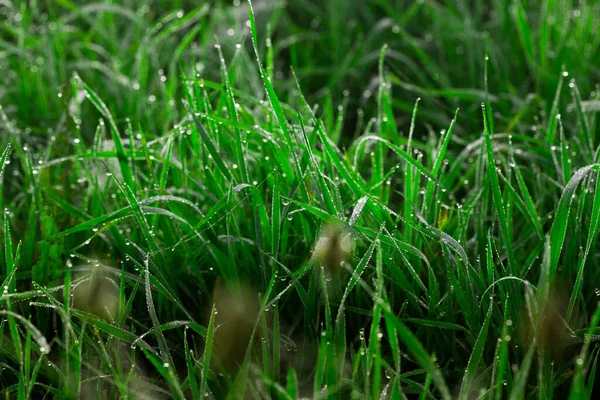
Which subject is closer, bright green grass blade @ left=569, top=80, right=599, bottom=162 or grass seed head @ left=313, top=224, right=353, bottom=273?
grass seed head @ left=313, top=224, right=353, bottom=273

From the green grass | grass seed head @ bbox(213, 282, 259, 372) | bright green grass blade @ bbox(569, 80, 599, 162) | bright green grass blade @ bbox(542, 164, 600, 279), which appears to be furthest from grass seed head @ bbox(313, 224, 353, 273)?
bright green grass blade @ bbox(569, 80, 599, 162)

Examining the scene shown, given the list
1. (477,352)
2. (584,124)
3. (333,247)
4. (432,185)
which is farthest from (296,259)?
(584,124)

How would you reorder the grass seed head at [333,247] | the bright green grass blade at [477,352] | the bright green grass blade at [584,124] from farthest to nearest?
the bright green grass blade at [584,124]
the grass seed head at [333,247]
the bright green grass blade at [477,352]

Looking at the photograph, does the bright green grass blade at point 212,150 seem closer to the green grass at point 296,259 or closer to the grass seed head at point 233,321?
the green grass at point 296,259

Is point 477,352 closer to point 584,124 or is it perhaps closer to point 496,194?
point 496,194

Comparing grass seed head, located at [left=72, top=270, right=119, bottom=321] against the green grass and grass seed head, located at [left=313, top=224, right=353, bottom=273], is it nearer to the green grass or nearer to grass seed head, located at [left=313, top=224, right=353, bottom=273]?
the green grass

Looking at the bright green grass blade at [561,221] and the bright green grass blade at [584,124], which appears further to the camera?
the bright green grass blade at [584,124]

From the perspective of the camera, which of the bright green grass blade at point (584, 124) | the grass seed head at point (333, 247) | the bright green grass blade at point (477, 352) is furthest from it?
the bright green grass blade at point (584, 124)

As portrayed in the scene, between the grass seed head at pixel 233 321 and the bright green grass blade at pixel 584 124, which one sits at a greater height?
the bright green grass blade at pixel 584 124

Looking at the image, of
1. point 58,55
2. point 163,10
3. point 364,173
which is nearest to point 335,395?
point 364,173

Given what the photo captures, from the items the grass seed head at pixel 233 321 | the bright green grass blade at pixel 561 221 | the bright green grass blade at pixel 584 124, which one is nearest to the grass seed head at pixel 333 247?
the grass seed head at pixel 233 321

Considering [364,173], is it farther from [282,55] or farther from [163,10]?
[163,10]
